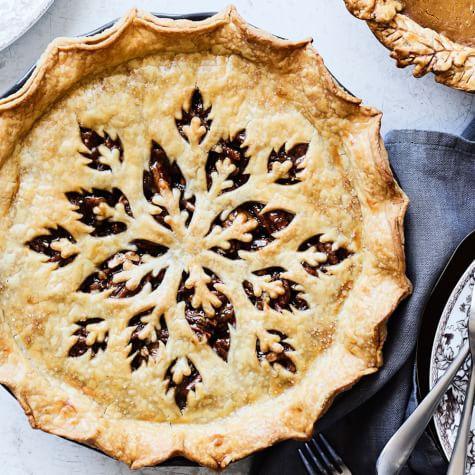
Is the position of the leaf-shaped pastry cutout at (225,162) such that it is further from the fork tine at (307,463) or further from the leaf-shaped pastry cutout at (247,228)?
the fork tine at (307,463)

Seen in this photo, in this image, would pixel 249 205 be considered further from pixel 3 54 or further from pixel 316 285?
pixel 3 54

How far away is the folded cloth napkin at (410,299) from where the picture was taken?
182cm

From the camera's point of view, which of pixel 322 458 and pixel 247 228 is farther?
pixel 322 458

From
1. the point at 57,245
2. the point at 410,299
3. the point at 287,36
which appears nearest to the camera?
the point at 57,245

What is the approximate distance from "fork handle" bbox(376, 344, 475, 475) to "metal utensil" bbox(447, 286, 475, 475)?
1.4 inches

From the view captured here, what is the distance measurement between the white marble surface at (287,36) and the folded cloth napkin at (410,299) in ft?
0.35

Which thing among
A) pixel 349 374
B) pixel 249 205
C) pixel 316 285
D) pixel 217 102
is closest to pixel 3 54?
pixel 217 102

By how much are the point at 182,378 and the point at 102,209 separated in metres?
0.36

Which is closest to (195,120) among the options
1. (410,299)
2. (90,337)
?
(90,337)

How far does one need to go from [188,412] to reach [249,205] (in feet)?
1.38

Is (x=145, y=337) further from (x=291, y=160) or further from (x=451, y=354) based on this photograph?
(x=451, y=354)

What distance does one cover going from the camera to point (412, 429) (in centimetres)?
175

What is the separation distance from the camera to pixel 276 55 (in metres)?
1.67

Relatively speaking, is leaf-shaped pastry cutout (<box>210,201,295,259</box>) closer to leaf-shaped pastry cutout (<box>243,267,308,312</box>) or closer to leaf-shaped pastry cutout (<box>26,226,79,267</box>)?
leaf-shaped pastry cutout (<box>243,267,308,312</box>)
